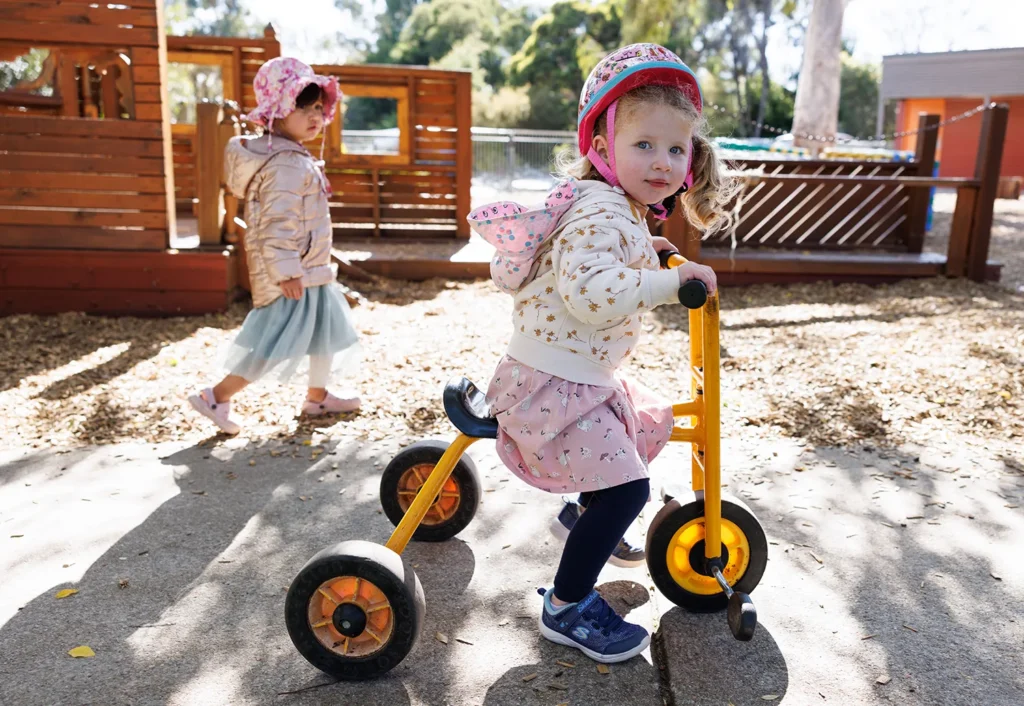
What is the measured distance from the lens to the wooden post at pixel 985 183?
306 inches

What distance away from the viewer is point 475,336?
6000mm

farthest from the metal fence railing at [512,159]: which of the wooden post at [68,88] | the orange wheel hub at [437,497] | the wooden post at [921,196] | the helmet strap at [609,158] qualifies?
the helmet strap at [609,158]

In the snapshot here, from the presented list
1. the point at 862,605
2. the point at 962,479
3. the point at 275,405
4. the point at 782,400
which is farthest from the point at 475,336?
the point at 862,605

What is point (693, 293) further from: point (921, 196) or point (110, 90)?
point (110, 90)

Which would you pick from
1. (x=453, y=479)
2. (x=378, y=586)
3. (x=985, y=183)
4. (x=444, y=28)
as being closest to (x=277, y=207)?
(x=453, y=479)

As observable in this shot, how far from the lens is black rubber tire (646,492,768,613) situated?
239cm

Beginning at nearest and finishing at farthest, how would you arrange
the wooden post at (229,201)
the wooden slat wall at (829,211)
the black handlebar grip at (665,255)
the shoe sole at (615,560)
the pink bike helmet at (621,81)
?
1. the pink bike helmet at (621,81)
2. the black handlebar grip at (665,255)
3. the shoe sole at (615,560)
4. the wooden post at (229,201)
5. the wooden slat wall at (829,211)

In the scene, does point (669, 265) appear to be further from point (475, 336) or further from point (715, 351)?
point (475, 336)

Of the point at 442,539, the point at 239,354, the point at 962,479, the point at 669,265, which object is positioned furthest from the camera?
the point at 239,354

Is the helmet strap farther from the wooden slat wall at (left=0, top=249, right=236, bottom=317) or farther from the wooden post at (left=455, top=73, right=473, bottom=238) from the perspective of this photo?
the wooden post at (left=455, top=73, right=473, bottom=238)

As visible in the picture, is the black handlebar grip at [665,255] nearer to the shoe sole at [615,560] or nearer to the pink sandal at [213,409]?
the shoe sole at [615,560]

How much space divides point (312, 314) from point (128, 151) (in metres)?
3.10

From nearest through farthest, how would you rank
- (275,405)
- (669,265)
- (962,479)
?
(669,265)
(962,479)
(275,405)

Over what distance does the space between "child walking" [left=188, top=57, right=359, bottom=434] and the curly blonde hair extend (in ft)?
5.71
